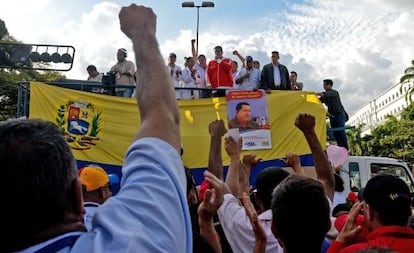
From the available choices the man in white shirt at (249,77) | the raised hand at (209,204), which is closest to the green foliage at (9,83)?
the man in white shirt at (249,77)

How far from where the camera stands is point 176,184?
109 cm

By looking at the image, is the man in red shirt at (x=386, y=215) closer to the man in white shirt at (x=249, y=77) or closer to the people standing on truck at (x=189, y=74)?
the man in white shirt at (x=249, y=77)

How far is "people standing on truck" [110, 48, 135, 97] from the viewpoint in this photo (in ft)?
29.6

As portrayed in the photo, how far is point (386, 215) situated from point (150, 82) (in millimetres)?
1765

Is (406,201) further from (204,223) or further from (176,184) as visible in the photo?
(176,184)

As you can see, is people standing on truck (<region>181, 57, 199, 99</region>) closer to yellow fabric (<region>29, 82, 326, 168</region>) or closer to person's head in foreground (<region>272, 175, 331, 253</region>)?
yellow fabric (<region>29, 82, 326, 168</region>)

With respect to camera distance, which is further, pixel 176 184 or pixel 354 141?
pixel 354 141

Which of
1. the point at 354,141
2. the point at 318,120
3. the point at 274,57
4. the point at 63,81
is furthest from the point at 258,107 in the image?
the point at 354,141

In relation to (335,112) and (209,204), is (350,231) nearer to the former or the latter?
(209,204)

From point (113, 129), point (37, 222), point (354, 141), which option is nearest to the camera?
point (37, 222)

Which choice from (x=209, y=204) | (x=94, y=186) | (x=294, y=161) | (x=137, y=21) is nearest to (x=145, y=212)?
(x=137, y=21)

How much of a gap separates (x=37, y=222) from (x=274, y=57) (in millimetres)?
9824

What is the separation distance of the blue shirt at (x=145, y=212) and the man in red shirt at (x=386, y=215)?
141 cm

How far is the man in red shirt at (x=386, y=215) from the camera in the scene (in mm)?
2322
